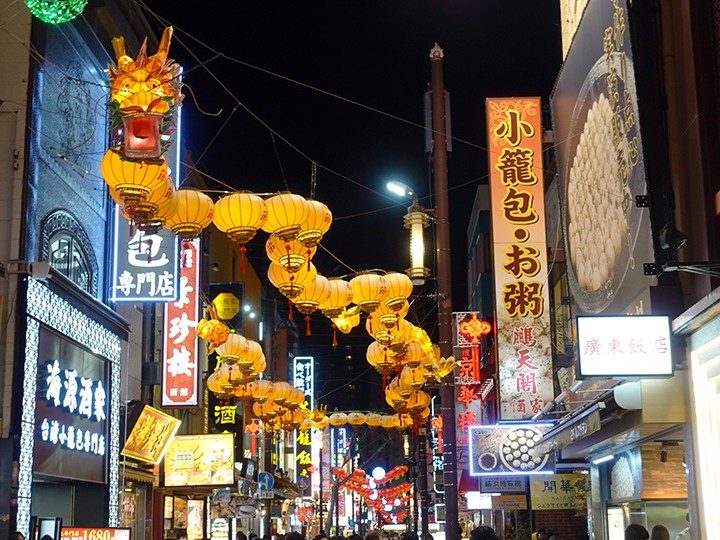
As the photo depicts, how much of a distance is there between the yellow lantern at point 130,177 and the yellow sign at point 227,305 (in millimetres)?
24260

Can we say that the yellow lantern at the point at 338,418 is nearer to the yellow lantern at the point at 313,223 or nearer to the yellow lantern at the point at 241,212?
the yellow lantern at the point at 313,223

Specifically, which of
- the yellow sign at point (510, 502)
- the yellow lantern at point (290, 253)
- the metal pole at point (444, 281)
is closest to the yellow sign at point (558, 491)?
the yellow sign at point (510, 502)

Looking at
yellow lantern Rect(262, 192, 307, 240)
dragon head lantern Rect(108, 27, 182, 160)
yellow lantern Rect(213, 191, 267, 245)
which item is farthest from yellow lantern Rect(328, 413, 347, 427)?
dragon head lantern Rect(108, 27, 182, 160)

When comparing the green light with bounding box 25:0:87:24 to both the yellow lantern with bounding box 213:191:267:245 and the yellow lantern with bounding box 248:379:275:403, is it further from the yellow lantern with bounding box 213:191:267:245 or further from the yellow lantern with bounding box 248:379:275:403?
the yellow lantern with bounding box 248:379:275:403

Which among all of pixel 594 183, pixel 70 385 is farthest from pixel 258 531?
pixel 594 183

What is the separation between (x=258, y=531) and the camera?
53312 mm

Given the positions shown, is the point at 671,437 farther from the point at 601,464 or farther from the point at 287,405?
the point at 287,405

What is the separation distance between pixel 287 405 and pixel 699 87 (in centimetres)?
1760

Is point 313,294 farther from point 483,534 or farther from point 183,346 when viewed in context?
point 183,346

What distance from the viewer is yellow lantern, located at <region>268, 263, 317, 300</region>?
15.6 metres

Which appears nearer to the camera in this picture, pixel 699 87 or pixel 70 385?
pixel 699 87

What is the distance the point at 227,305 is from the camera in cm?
3638

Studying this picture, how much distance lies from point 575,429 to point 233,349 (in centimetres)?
897

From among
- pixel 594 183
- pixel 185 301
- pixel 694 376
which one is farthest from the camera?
pixel 185 301
